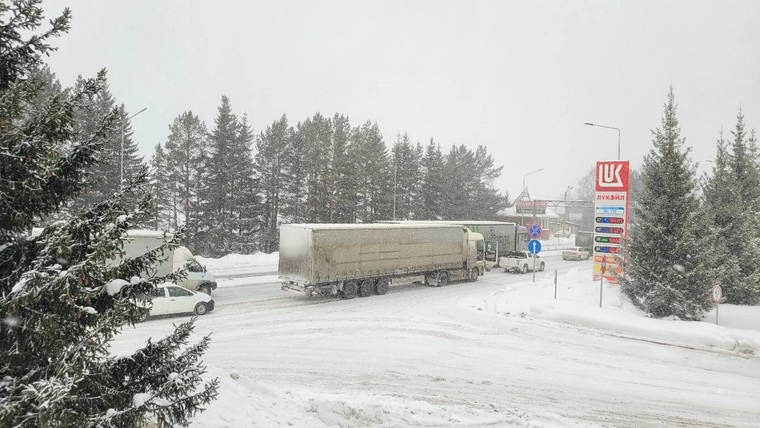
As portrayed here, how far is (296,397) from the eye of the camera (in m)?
9.02

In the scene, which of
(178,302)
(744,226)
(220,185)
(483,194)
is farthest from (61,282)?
(483,194)

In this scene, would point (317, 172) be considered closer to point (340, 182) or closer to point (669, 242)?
point (340, 182)

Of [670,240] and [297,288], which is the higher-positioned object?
[670,240]

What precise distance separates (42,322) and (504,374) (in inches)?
443

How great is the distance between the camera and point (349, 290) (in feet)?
73.6

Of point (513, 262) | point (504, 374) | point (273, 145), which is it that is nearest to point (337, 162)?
point (273, 145)

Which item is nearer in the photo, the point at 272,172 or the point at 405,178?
the point at 272,172

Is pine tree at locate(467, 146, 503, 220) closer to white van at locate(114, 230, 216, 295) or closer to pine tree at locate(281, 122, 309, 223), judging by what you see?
pine tree at locate(281, 122, 309, 223)

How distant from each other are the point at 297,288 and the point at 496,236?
22567mm

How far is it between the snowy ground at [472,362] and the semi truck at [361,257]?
107 cm

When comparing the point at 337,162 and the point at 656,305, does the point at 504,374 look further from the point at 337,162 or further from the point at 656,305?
the point at 337,162

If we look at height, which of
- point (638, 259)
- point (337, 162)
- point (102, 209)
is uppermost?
point (337, 162)

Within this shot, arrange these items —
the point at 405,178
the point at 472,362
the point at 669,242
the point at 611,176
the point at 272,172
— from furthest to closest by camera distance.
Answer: the point at 405,178 < the point at 272,172 < the point at 611,176 < the point at 669,242 < the point at 472,362

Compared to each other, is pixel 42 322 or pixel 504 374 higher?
pixel 42 322
